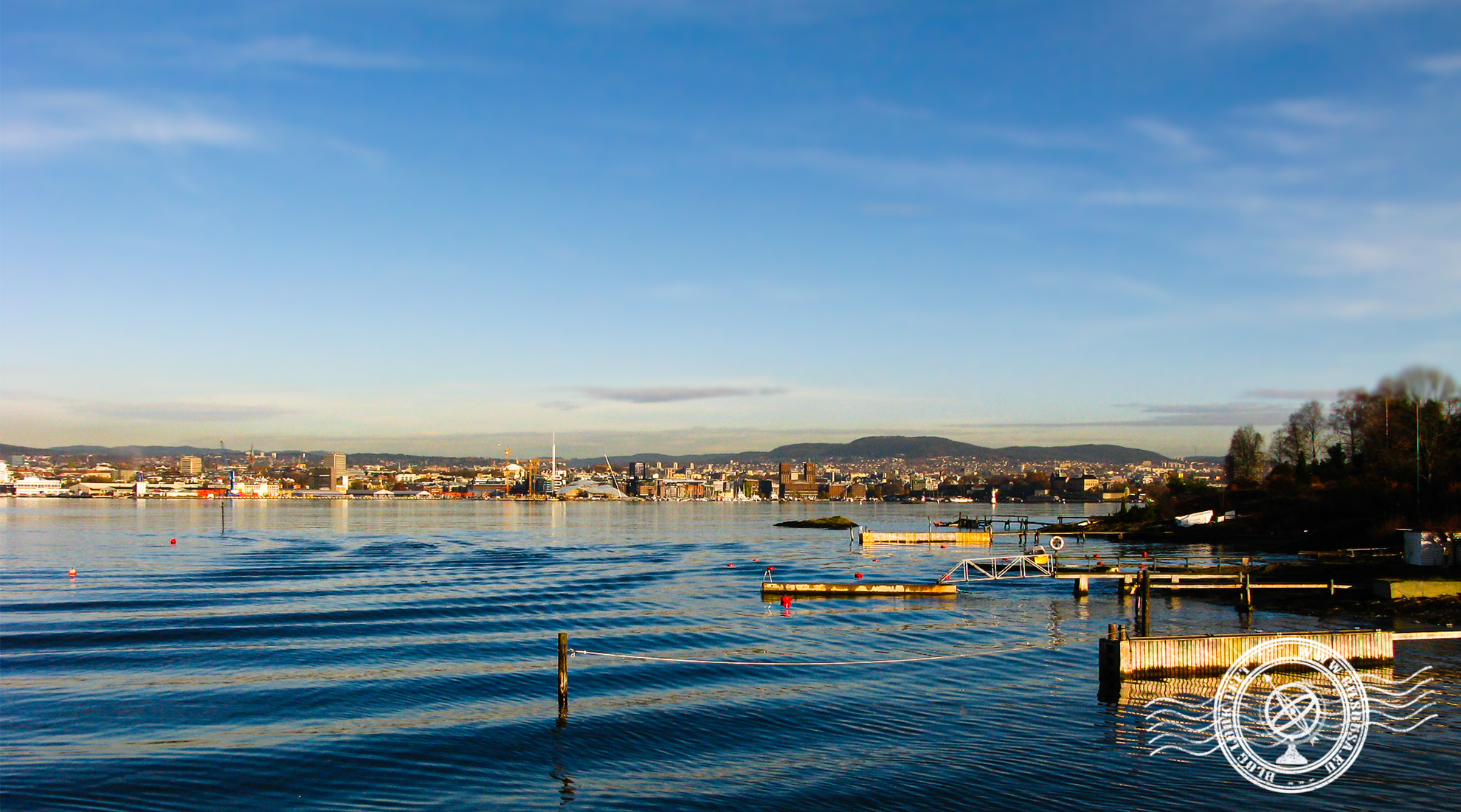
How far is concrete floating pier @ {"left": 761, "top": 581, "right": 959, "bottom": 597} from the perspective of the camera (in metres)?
38.3

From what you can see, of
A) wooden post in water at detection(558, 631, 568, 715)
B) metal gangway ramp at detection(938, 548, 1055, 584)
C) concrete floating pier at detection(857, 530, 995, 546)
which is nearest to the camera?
wooden post in water at detection(558, 631, 568, 715)

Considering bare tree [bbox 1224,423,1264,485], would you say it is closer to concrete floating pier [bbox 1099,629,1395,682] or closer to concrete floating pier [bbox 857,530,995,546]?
concrete floating pier [bbox 857,530,995,546]

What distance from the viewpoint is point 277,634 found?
29219mm

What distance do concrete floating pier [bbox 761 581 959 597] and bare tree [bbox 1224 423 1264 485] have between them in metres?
91.8

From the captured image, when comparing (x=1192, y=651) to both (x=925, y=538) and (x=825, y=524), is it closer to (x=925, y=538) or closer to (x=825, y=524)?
(x=925, y=538)

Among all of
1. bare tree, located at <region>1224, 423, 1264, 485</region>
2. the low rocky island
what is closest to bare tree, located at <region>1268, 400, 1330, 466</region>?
bare tree, located at <region>1224, 423, 1264, 485</region>

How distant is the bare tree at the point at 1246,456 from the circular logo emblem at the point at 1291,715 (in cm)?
10561

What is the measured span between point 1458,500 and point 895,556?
3044cm

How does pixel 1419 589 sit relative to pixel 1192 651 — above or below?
below

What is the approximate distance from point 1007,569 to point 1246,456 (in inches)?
3678

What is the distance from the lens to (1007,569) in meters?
42.8

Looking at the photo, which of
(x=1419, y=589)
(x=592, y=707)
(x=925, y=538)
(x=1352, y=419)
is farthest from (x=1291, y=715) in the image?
(x=1352, y=419)

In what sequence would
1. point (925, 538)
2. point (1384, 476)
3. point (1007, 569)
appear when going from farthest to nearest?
point (925, 538) → point (1384, 476) → point (1007, 569)

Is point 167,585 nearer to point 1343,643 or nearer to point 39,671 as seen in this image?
point 39,671
